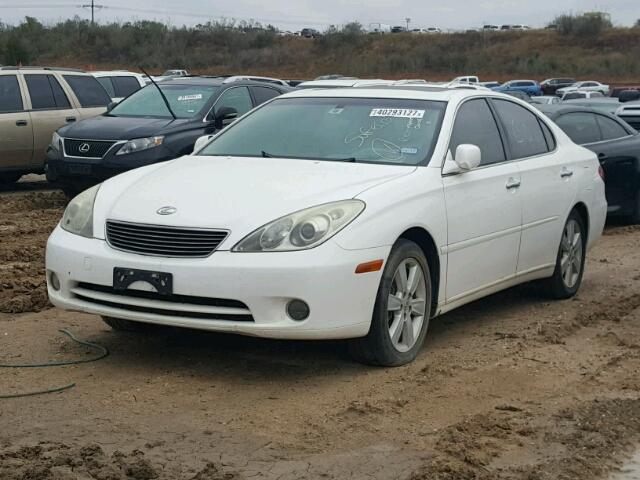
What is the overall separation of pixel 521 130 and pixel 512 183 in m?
0.76

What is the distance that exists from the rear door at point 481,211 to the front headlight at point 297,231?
102cm

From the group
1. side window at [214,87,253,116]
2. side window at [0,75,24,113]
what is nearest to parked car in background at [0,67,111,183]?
side window at [0,75,24,113]

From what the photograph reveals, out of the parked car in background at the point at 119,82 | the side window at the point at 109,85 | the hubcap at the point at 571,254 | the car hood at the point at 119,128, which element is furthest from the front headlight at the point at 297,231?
the side window at the point at 109,85

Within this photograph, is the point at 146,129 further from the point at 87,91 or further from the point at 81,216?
the point at 81,216

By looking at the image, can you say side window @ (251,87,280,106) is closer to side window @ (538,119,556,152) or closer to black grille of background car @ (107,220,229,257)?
side window @ (538,119,556,152)

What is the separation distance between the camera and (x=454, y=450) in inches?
193

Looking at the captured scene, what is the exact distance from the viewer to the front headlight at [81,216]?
624cm

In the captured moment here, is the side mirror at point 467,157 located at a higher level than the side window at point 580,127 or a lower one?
higher

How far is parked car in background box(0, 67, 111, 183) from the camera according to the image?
590 inches

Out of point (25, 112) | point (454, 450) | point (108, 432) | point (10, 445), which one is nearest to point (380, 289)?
point (454, 450)

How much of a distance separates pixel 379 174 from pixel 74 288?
180cm

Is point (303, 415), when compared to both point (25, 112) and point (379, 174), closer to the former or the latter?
point (379, 174)

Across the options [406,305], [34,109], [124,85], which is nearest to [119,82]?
[124,85]

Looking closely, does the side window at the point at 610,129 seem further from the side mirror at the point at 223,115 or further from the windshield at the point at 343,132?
the windshield at the point at 343,132
